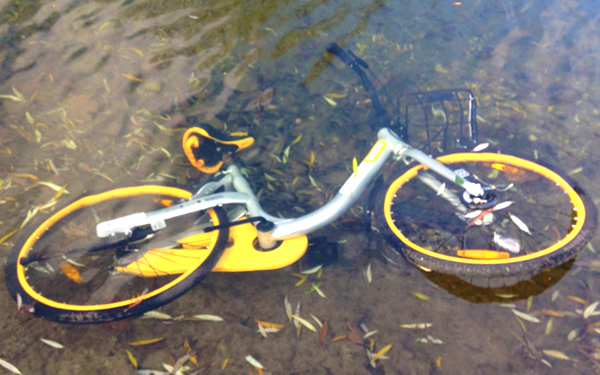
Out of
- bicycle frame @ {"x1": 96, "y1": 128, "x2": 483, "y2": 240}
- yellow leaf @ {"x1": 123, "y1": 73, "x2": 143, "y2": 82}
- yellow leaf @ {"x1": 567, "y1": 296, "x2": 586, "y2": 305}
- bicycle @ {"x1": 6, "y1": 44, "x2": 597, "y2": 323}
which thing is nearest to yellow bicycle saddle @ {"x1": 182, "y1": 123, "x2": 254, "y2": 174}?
bicycle @ {"x1": 6, "y1": 44, "x2": 597, "y2": 323}

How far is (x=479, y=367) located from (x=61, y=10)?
5.24 metres

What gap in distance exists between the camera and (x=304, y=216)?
3248 mm

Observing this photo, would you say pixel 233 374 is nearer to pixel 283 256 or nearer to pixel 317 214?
pixel 283 256

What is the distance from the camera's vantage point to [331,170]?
4.22 m

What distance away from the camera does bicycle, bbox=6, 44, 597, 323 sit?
2984 millimetres

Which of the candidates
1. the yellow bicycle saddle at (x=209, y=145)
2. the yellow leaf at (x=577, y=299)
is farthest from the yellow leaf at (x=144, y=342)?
the yellow leaf at (x=577, y=299)

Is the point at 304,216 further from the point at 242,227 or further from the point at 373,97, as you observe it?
the point at 373,97

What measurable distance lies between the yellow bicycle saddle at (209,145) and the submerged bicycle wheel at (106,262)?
0.99 ft

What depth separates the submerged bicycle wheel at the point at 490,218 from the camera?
9.21 ft

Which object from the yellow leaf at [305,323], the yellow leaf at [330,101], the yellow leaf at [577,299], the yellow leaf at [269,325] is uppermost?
the yellow leaf at [330,101]

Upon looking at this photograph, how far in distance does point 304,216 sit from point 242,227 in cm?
52

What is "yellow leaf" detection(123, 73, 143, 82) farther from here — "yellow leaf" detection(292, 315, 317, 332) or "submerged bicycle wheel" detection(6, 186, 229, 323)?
"yellow leaf" detection(292, 315, 317, 332)

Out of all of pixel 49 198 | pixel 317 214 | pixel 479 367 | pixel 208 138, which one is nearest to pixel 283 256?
pixel 317 214

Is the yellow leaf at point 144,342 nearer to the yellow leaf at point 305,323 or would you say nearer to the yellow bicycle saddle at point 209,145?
the yellow leaf at point 305,323
